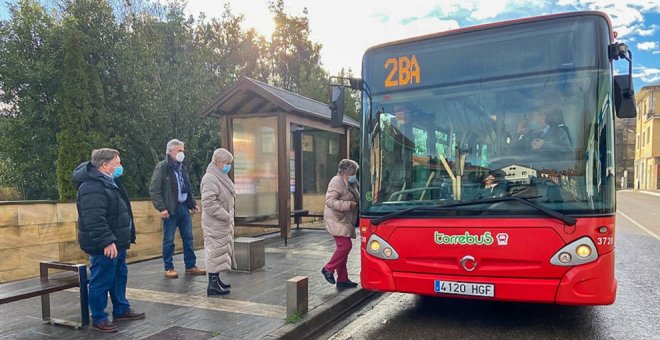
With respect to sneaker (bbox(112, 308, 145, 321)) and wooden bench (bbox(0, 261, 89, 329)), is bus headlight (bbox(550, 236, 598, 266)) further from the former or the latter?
wooden bench (bbox(0, 261, 89, 329))

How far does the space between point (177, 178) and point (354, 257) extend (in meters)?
3.42

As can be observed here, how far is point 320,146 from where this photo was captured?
1181cm

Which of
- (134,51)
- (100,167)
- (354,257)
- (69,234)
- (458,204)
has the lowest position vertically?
(354,257)

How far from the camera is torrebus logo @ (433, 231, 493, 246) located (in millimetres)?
3869

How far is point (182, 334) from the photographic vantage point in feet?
12.7

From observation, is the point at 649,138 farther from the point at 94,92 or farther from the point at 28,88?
the point at 28,88

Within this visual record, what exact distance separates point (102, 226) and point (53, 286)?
721 millimetres

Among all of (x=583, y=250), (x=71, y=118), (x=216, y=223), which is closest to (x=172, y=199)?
(x=216, y=223)

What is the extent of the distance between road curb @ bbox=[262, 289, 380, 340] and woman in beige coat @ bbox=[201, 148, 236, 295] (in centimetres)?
133

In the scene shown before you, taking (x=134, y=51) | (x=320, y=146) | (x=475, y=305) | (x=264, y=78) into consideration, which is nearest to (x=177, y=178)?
(x=475, y=305)

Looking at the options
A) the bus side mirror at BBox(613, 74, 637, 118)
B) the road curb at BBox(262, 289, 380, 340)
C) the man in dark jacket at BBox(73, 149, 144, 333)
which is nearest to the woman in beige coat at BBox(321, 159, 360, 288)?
the road curb at BBox(262, 289, 380, 340)

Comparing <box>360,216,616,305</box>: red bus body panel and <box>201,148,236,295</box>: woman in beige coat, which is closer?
<box>360,216,616,305</box>: red bus body panel

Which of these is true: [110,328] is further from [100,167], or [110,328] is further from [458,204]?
[458,204]

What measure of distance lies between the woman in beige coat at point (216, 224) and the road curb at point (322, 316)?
1.33 m
